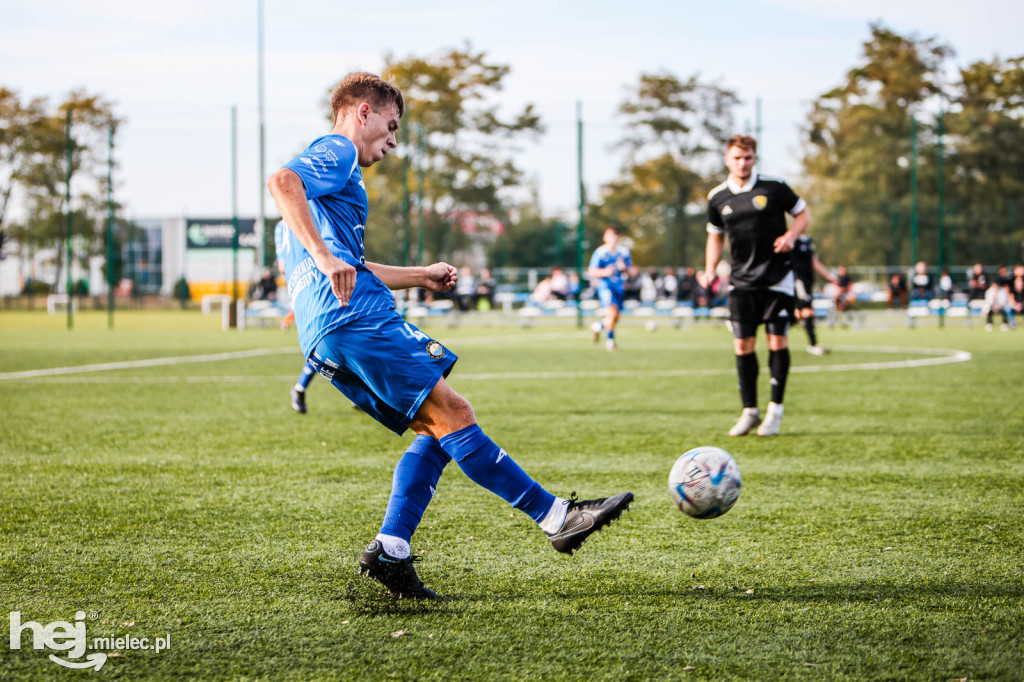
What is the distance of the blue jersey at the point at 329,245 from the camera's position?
10.2ft

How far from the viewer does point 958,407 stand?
7.97 m

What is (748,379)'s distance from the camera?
22.5ft

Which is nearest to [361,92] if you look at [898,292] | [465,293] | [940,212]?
[465,293]

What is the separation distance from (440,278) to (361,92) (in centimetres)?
70

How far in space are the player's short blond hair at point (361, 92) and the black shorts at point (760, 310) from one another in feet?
13.5

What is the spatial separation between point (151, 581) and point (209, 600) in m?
0.34

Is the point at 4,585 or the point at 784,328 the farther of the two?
the point at 784,328

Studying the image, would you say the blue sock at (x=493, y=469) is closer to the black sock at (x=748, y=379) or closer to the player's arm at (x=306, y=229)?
the player's arm at (x=306, y=229)

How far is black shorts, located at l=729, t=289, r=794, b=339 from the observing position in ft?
22.6

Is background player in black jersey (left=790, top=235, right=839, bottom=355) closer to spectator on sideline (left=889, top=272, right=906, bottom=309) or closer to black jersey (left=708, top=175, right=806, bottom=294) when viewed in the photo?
black jersey (left=708, top=175, right=806, bottom=294)

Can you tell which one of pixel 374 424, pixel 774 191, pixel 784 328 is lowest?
pixel 374 424

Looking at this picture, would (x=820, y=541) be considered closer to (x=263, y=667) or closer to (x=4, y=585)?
(x=263, y=667)

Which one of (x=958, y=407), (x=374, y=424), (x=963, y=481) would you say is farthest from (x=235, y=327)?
(x=963, y=481)

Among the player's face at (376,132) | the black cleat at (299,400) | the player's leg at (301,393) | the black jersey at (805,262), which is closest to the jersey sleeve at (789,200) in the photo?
the player's leg at (301,393)
